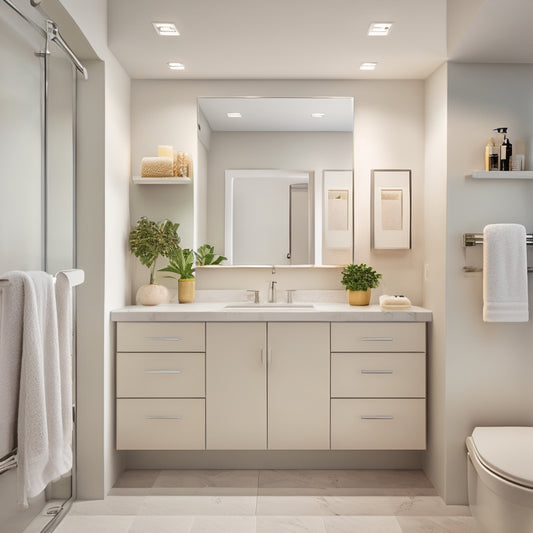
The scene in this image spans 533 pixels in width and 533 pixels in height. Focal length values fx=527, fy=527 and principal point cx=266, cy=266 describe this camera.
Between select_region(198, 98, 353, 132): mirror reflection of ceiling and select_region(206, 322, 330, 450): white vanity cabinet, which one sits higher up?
select_region(198, 98, 353, 132): mirror reflection of ceiling

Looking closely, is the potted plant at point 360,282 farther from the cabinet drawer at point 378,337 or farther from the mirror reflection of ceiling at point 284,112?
the mirror reflection of ceiling at point 284,112

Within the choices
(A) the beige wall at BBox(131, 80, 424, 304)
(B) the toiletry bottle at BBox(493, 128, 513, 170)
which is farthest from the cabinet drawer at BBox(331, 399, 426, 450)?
(B) the toiletry bottle at BBox(493, 128, 513, 170)

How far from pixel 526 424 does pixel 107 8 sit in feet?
9.38

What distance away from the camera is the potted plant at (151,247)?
116 inches

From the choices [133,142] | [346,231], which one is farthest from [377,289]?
[133,142]

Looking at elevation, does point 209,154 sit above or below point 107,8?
below

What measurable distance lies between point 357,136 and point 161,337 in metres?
1.63

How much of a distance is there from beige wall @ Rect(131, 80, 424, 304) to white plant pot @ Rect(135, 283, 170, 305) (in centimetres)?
20

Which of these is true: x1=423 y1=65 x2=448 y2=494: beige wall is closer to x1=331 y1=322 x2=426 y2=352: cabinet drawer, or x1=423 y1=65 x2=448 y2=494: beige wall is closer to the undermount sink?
x1=331 y1=322 x2=426 y2=352: cabinet drawer

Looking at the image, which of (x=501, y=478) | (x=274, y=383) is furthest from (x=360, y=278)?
(x=501, y=478)

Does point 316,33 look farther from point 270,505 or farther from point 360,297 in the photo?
point 270,505

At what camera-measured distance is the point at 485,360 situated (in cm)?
262

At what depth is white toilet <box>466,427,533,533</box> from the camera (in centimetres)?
197

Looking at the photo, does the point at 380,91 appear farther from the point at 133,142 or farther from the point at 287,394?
the point at 287,394
